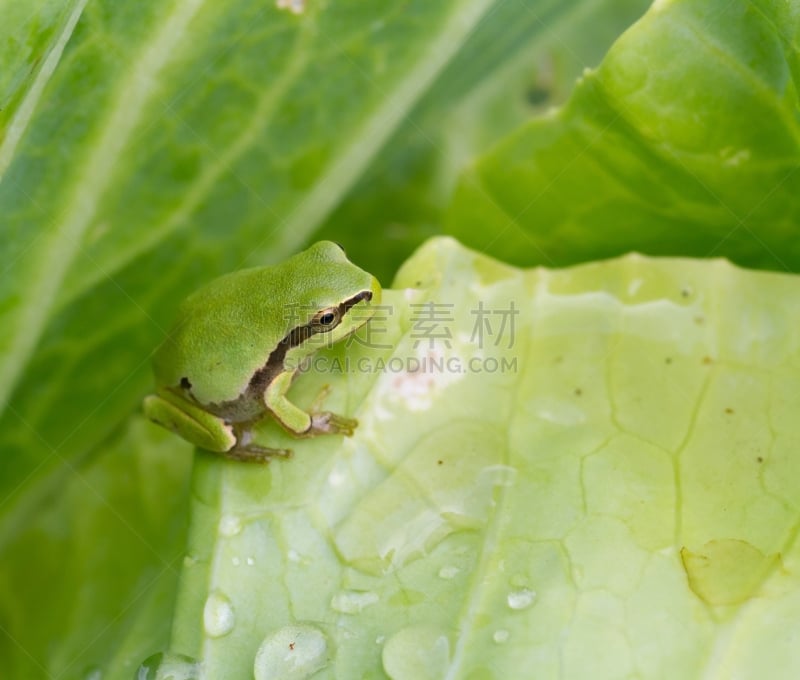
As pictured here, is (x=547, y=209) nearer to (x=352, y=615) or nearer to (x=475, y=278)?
(x=475, y=278)

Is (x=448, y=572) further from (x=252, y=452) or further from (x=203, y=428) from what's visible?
(x=203, y=428)

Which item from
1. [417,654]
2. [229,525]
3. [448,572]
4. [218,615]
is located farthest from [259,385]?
[417,654]

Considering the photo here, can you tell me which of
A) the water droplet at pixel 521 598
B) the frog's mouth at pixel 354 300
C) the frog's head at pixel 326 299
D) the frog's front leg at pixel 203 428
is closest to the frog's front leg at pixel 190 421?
the frog's front leg at pixel 203 428

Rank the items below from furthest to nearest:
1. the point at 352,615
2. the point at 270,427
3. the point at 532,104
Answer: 1. the point at 532,104
2. the point at 270,427
3. the point at 352,615

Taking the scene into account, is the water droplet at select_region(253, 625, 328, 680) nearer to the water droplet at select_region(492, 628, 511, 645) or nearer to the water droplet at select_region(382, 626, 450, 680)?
the water droplet at select_region(382, 626, 450, 680)

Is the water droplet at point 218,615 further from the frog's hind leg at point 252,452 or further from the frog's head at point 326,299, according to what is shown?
the frog's head at point 326,299

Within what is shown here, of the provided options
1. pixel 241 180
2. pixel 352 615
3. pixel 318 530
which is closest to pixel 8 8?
pixel 241 180

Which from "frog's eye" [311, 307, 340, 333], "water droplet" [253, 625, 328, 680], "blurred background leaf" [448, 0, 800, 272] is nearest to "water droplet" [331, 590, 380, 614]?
"water droplet" [253, 625, 328, 680]
